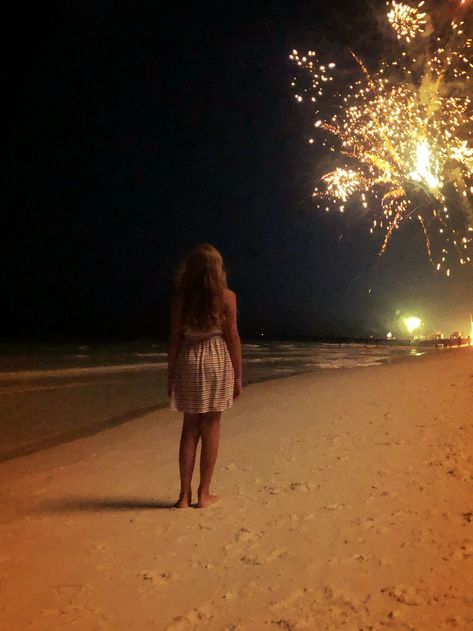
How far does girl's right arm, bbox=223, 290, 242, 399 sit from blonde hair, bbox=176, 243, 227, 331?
0.16ft

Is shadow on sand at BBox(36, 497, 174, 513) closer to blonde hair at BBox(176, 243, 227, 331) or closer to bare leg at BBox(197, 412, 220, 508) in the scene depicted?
bare leg at BBox(197, 412, 220, 508)

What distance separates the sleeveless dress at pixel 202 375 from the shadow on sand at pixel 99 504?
32.1 inches

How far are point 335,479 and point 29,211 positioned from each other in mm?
143475

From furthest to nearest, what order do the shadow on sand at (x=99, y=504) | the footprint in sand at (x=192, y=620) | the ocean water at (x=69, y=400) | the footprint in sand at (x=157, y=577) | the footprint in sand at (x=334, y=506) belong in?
the ocean water at (x=69, y=400)
the shadow on sand at (x=99, y=504)
the footprint in sand at (x=334, y=506)
the footprint in sand at (x=157, y=577)
the footprint in sand at (x=192, y=620)

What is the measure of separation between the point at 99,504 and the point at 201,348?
1474 mm

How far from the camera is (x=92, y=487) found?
5.33 m

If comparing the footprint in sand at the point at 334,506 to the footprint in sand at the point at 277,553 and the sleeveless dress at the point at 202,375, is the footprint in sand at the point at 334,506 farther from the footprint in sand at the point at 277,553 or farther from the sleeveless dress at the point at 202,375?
the sleeveless dress at the point at 202,375

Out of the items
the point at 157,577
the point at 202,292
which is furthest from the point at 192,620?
the point at 202,292

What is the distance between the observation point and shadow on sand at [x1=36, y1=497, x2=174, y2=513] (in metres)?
4.62

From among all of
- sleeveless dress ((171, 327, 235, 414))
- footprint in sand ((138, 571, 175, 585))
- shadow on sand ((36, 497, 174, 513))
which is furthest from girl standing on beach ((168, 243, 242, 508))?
footprint in sand ((138, 571, 175, 585))

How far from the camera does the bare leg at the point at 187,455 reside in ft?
14.9

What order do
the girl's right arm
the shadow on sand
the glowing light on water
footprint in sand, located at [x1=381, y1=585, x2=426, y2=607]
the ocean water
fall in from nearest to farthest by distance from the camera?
footprint in sand, located at [x1=381, y1=585, x2=426, y2=607], the girl's right arm, the shadow on sand, the ocean water, the glowing light on water

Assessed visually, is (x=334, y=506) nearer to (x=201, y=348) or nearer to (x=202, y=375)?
(x=202, y=375)

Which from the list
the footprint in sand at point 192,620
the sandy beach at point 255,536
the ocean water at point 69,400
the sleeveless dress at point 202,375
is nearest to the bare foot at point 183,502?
the sandy beach at point 255,536
